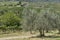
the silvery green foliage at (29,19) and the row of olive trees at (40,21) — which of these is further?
the silvery green foliage at (29,19)

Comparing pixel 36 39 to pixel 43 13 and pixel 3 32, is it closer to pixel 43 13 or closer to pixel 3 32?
pixel 43 13

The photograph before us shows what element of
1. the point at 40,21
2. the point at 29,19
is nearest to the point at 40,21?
the point at 40,21

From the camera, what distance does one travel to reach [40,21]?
52.4 meters

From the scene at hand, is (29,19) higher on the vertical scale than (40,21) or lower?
higher

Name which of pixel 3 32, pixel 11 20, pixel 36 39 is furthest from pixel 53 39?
pixel 11 20

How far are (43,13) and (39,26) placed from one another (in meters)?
4.02

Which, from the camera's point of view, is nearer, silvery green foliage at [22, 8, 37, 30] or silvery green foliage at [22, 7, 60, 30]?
silvery green foliage at [22, 7, 60, 30]

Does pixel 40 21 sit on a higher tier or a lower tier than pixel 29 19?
lower

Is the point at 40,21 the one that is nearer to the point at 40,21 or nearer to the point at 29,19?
the point at 40,21

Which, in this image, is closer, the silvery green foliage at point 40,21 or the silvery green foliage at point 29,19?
the silvery green foliage at point 40,21

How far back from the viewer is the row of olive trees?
52312 millimetres

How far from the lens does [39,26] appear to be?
5197 cm

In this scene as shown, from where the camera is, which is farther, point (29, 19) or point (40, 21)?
point (29, 19)

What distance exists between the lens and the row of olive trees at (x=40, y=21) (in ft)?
172
